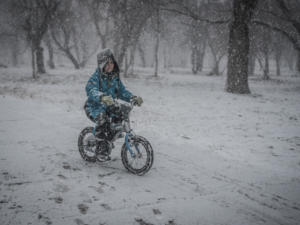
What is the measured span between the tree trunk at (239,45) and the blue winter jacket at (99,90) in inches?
426

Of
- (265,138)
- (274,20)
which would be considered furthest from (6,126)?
(274,20)

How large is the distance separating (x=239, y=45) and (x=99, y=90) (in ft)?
37.3

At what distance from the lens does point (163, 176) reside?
465cm

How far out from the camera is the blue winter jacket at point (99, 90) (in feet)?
14.5

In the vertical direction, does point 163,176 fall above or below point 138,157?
below

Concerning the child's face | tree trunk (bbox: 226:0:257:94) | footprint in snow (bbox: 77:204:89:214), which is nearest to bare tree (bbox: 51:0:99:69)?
tree trunk (bbox: 226:0:257:94)

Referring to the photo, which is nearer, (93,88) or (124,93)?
(93,88)

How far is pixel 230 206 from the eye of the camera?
3740mm

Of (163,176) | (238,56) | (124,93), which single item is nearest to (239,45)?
(238,56)

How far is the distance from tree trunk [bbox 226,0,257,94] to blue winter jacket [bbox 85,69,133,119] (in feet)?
35.5

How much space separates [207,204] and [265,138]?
4.08 metres

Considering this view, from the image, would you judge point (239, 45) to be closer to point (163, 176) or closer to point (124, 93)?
point (124, 93)

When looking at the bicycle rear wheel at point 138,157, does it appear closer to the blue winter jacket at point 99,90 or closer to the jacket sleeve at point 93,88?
the blue winter jacket at point 99,90

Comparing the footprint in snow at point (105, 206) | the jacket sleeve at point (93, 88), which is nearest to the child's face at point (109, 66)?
the jacket sleeve at point (93, 88)
